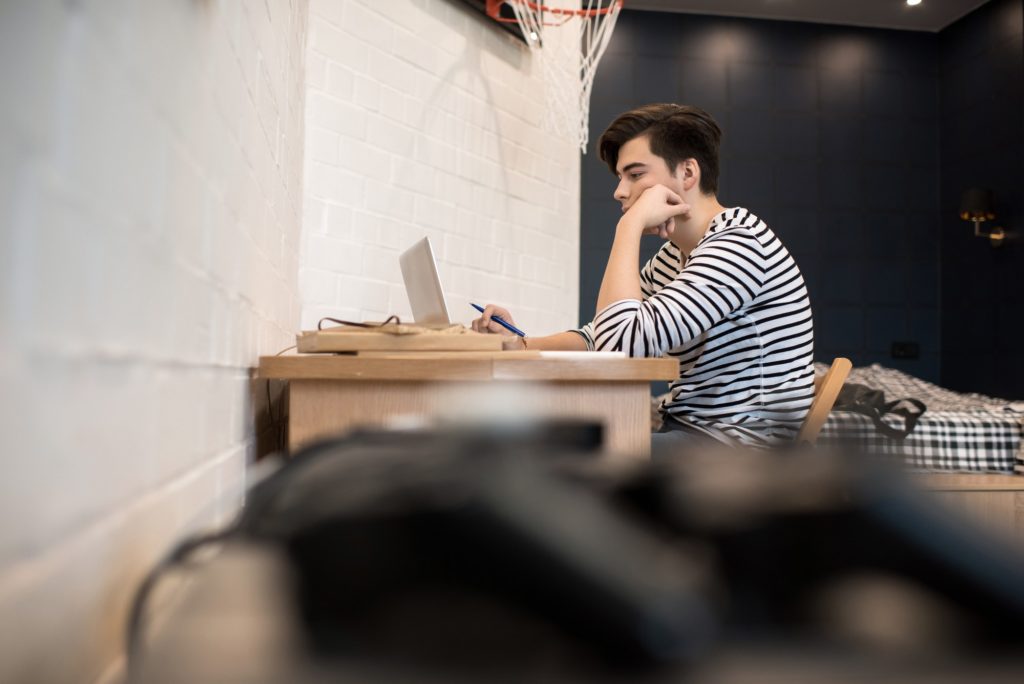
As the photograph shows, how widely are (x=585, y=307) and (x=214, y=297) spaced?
14.1 feet

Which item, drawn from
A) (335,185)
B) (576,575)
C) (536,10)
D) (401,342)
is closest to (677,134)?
(401,342)

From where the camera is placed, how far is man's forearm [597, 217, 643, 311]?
163 centimetres

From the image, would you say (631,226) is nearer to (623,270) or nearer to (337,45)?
(623,270)

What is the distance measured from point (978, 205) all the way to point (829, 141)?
984mm

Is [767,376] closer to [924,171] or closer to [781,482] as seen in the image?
[781,482]

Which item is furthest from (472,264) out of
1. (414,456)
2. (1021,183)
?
(1021,183)

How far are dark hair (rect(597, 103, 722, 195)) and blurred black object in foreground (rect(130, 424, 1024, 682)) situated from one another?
5.14 feet

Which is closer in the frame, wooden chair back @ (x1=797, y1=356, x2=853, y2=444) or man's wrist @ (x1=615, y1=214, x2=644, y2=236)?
wooden chair back @ (x1=797, y1=356, x2=853, y2=444)

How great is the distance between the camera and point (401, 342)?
50.6 inches

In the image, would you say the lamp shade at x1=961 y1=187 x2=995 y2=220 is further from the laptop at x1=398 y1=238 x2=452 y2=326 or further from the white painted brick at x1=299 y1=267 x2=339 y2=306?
the laptop at x1=398 y1=238 x2=452 y2=326

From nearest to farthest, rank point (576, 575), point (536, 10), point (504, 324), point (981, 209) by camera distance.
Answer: point (576, 575)
point (504, 324)
point (536, 10)
point (981, 209)

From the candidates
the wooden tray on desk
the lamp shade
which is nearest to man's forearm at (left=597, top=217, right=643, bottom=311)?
the wooden tray on desk

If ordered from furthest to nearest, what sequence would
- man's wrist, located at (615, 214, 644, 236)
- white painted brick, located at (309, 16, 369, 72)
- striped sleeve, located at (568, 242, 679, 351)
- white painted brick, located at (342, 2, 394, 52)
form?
→ white painted brick, located at (342, 2, 394, 52) → white painted brick, located at (309, 16, 369, 72) → striped sleeve, located at (568, 242, 679, 351) → man's wrist, located at (615, 214, 644, 236)

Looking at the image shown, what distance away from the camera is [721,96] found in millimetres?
5484
